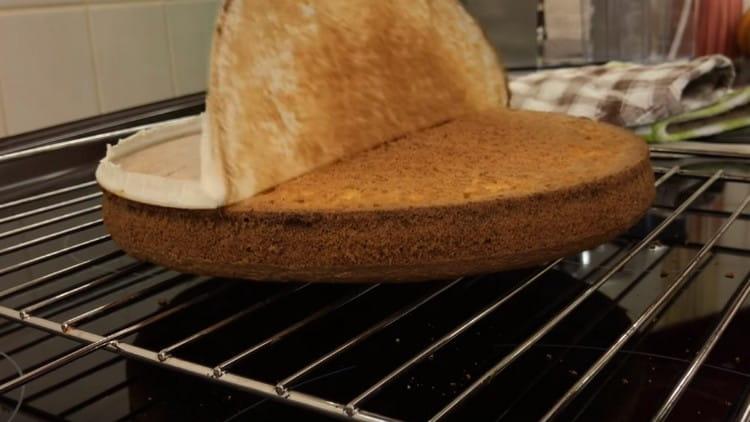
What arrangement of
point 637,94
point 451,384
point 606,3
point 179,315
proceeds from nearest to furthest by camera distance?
point 451,384 < point 179,315 < point 637,94 < point 606,3

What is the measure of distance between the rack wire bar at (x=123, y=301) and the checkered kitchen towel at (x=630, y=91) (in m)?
0.56

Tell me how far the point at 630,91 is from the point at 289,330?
2.15ft

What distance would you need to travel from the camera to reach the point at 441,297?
532 millimetres

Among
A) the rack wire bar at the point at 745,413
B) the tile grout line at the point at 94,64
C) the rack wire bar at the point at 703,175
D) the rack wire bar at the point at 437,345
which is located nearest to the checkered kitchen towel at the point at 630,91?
the rack wire bar at the point at 703,175

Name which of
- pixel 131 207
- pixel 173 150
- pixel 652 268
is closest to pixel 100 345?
pixel 131 207

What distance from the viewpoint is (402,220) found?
44 centimetres

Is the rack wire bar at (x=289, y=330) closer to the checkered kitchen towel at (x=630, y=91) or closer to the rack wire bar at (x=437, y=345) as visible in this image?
the rack wire bar at (x=437, y=345)

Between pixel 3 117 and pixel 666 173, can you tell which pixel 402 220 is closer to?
pixel 666 173

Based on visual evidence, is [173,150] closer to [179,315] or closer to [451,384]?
[179,315]

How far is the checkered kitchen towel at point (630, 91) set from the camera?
3.02 feet

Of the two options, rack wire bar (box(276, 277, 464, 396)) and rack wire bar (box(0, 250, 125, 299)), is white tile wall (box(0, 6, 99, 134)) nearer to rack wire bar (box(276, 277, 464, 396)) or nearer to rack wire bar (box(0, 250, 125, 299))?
rack wire bar (box(0, 250, 125, 299))

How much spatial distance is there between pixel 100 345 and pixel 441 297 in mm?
217

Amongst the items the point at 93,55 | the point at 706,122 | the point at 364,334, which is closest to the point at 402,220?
the point at 364,334

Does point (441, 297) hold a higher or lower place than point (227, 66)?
lower
